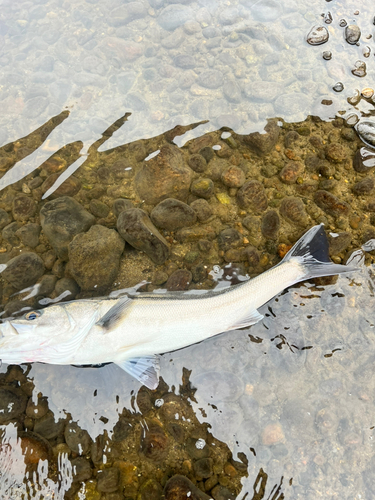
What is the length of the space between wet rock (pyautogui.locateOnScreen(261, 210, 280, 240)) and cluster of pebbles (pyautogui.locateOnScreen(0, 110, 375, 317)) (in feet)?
0.05

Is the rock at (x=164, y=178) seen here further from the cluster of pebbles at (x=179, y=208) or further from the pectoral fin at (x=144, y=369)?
the pectoral fin at (x=144, y=369)

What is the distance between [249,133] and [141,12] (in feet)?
8.70

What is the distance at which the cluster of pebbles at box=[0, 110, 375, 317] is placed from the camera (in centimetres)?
365

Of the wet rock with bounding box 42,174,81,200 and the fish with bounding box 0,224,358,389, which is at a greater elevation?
the wet rock with bounding box 42,174,81,200

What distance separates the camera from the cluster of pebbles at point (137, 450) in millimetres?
3072

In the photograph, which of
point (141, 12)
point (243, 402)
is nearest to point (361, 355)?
point (243, 402)

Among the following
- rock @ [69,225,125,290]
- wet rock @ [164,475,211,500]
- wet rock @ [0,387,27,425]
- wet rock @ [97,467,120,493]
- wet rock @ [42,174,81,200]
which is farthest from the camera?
wet rock @ [42,174,81,200]

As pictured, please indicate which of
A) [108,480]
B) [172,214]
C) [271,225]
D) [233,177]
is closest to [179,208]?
[172,214]

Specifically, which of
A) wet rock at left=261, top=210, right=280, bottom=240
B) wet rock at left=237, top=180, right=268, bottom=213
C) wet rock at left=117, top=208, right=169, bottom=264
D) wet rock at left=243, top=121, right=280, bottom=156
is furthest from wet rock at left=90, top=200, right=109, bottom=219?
wet rock at left=243, top=121, right=280, bottom=156

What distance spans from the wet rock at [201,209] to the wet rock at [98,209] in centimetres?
107

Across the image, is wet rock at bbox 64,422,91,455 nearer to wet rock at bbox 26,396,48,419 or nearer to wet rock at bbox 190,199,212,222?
wet rock at bbox 26,396,48,419

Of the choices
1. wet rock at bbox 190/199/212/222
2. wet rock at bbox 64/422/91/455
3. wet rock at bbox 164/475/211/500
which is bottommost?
wet rock at bbox 164/475/211/500

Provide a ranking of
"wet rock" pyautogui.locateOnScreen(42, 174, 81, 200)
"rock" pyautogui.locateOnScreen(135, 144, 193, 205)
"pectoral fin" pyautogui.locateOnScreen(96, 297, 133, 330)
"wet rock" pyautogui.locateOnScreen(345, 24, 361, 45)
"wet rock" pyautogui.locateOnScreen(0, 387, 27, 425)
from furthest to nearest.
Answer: "wet rock" pyautogui.locateOnScreen(345, 24, 361, 45) < "wet rock" pyautogui.locateOnScreen(42, 174, 81, 200) < "rock" pyautogui.locateOnScreen(135, 144, 193, 205) < "wet rock" pyautogui.locateOnScreen(0, 387, 27, 425) < "pectoral fin" pyautogui.locateOnScreen(96, 297, 133, 330)

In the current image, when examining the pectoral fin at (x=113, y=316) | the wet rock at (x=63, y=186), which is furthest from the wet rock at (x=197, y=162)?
the pectoral fin at (x=113, y=316)
